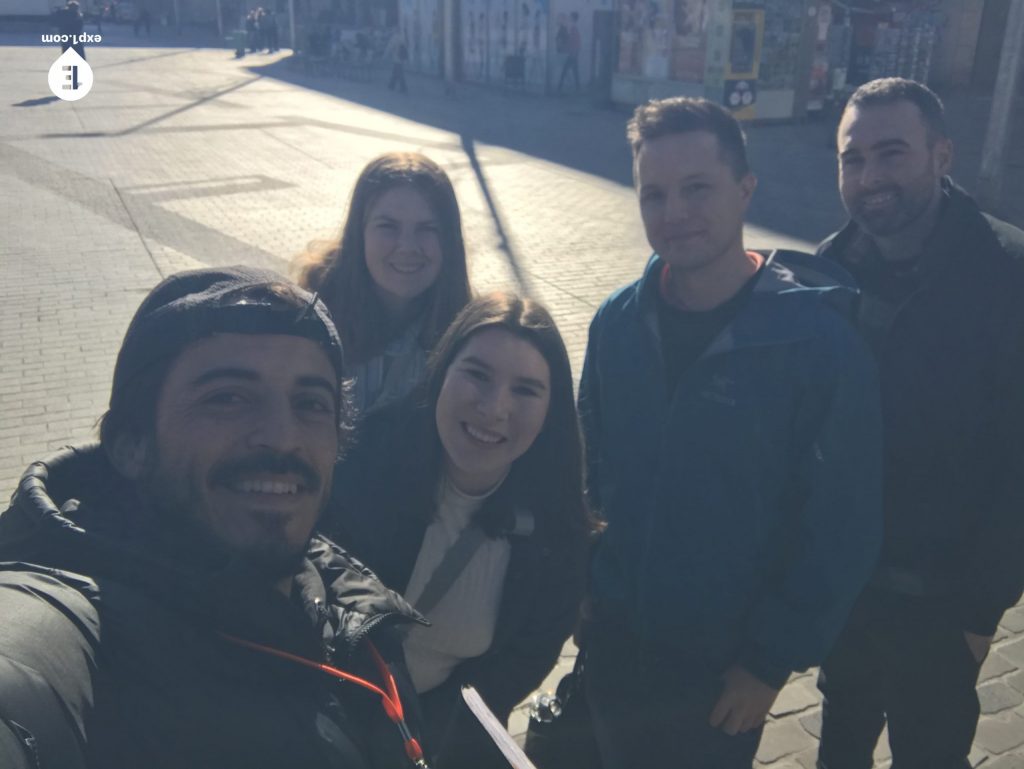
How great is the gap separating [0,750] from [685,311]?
6.40ft

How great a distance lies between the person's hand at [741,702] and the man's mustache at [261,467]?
1.34 m

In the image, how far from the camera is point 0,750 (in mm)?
1041

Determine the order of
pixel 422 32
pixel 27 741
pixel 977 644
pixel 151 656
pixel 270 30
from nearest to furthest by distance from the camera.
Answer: pixel 27 741
pixel 151 656
pixel 977 644
pixel 422 32
pixel 270 30

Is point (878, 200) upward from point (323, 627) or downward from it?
upward

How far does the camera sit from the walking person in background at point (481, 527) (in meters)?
2.41

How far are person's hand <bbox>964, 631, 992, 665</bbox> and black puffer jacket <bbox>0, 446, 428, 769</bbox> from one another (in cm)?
194

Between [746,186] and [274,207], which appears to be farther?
[274,207]

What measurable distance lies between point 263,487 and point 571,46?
2658 centimetres

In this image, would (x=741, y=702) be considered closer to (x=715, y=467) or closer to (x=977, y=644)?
(x=715, y=467)

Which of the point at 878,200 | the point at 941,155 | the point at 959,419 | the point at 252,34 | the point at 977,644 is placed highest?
the point at 252,34

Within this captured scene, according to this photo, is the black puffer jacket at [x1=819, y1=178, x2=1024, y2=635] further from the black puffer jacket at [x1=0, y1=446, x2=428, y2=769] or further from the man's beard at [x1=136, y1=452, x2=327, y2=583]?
the man's beard at [x1=136, y1=452, x2=327, y2=583]

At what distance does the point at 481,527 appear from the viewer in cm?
244

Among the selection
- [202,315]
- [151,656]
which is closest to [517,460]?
[202,315]

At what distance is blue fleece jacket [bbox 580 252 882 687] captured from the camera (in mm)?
2246
